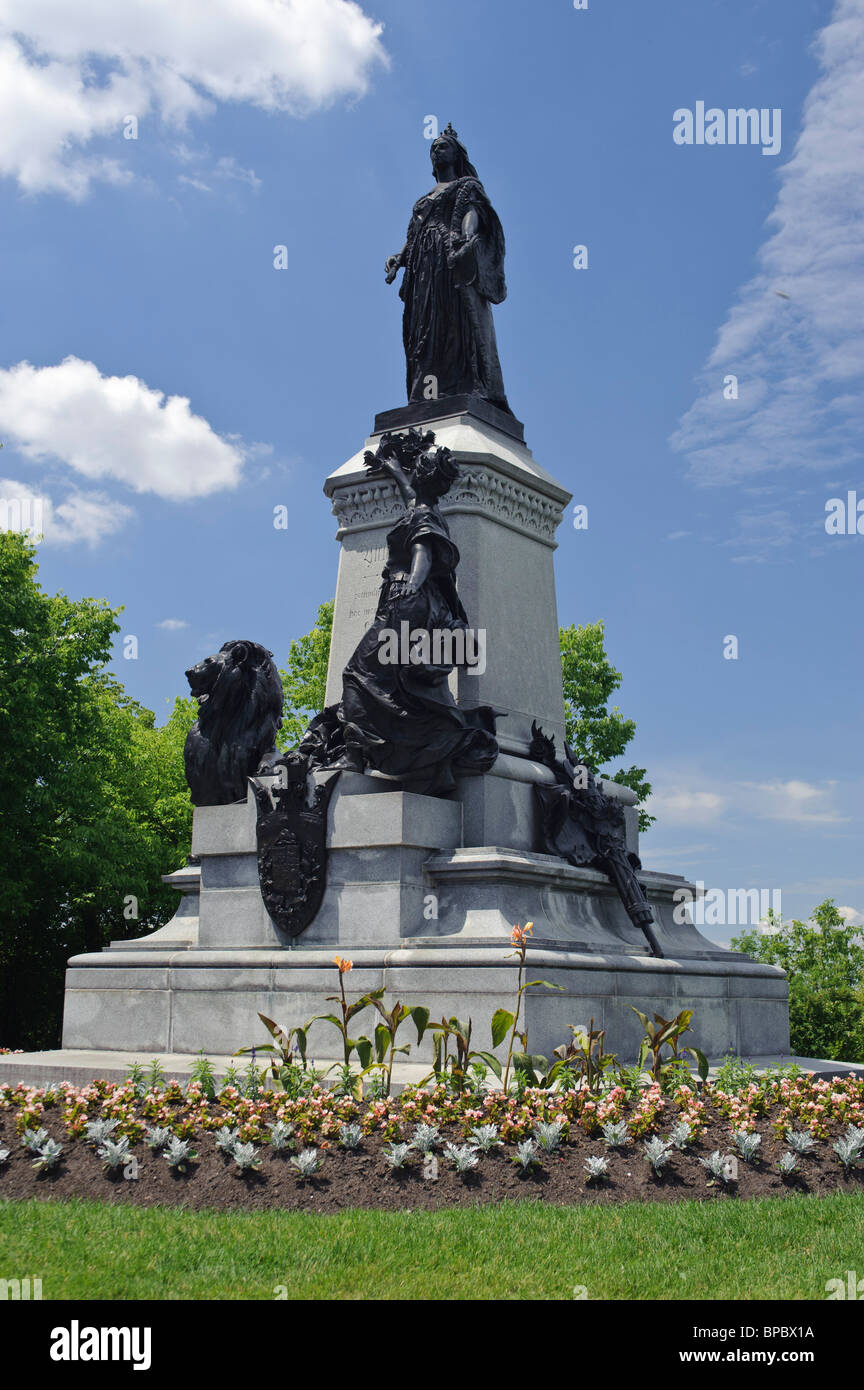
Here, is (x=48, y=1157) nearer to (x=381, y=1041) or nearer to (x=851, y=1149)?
(x=381, y=1041)

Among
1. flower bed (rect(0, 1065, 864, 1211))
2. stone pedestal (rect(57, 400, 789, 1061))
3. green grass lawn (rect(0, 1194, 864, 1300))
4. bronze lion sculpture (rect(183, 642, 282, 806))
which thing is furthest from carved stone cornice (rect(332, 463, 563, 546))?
green grass lawn (rect(0, 1194, 864, 1300))

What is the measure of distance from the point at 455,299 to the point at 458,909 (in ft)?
27.0

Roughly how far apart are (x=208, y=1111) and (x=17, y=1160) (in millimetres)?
1209

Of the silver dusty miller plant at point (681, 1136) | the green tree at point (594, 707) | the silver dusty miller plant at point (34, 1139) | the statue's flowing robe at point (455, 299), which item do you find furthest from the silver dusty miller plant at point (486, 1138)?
the green tree at point (594, 707)

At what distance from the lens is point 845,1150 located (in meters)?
8.13

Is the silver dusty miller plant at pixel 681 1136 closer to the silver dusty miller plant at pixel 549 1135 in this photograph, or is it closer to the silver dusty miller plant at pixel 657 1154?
the silver dusty miller plant at pixel 657 1154

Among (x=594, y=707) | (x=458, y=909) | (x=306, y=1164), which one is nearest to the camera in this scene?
(x=306, y=1164)

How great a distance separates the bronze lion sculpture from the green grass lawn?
734cm

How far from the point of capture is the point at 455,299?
17.0 meters

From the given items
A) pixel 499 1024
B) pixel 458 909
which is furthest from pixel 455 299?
pixel 499 1024

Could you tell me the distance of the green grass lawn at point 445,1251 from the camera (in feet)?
18.9

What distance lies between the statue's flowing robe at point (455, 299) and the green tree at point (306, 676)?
56.0 ft

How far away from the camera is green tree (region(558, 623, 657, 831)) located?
114ft
